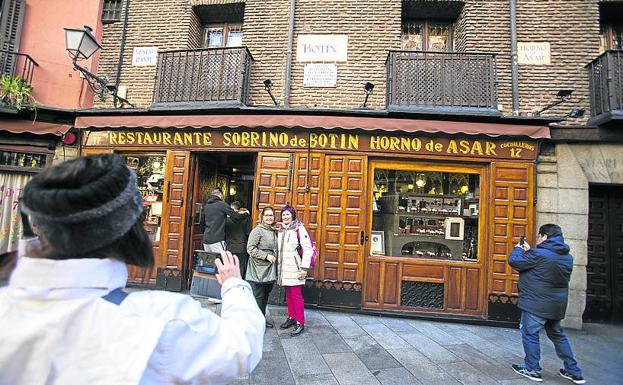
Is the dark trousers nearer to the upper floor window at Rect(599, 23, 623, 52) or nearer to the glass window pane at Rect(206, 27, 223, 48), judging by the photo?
the glass window pane at Rect(206, 27, 223, 48)

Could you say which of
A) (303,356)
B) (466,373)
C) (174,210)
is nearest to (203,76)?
(174,210)

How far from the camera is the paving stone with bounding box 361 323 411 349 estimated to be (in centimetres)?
489

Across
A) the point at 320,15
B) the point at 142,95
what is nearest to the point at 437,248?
the point at 320,15

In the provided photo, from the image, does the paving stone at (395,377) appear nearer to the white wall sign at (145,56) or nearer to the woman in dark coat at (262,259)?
the woman in dark coat at (262,259)

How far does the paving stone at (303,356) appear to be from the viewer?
3980 mm

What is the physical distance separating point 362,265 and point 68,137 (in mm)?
7360

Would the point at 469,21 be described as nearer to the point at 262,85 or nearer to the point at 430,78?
the point at 430,78

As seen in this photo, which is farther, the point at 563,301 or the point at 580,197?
the point at 580,197

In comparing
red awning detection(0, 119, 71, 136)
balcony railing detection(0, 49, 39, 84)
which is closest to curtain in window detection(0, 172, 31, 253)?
red awning detection(0, 119, 71, 136)

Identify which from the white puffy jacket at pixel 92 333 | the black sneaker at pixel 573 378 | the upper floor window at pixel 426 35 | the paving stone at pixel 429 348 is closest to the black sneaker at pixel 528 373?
the black sneaker at pixel 573 378

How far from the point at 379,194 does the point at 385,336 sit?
291cm

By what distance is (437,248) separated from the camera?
688cm

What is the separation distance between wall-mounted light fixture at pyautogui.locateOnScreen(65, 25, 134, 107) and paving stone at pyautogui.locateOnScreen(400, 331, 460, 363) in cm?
789

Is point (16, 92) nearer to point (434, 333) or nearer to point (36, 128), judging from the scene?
point (36, 128)
